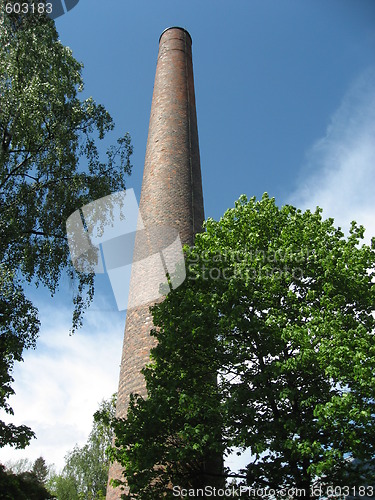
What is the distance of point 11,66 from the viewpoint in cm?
1016

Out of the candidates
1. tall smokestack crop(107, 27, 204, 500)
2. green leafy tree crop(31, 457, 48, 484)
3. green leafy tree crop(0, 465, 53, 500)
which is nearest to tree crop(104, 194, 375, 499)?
tall smokestack crop(107, 27, 204, 500)

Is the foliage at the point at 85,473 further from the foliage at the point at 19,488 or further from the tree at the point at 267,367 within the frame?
the tree at the point at 267,367

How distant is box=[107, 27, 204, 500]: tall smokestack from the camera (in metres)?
10.2

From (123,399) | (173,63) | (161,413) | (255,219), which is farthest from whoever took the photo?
(173,63)

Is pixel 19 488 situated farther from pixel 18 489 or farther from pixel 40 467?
pixel 40 467

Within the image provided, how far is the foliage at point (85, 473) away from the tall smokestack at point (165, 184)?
16.6 metres

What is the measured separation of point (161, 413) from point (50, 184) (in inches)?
247

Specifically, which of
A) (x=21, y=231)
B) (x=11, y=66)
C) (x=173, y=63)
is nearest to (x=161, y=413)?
(x=21, y=231)

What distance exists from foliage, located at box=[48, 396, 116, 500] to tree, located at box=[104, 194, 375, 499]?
19.5 m

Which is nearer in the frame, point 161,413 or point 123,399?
point 161,413

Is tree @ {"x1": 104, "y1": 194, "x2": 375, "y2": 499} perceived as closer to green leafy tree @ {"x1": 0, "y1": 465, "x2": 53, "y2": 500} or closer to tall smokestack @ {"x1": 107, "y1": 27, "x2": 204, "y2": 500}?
tall smokestack @ {"x1": 107, "y1": 27, "x2": 204, "y2": 500}

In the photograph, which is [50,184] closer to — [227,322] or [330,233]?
[227,322]

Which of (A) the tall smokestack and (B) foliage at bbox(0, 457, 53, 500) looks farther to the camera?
(A) the tall smokestack

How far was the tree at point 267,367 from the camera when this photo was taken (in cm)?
626
